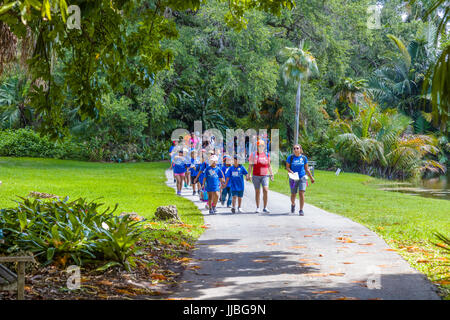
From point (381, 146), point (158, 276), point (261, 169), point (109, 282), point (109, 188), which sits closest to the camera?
point (109, 282)

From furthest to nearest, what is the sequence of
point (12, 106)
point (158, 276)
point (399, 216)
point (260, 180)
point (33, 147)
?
point (12, 106) < point (33, 147) < point (399, 216) < point (260, 180) < point (158, 276)

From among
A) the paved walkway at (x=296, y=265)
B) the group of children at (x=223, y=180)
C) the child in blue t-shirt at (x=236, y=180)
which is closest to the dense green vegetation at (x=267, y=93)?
the group of children at (x=223, y=180)

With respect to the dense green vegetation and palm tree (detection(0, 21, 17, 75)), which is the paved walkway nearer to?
palm tree (detection(0, 21, 17, 75))

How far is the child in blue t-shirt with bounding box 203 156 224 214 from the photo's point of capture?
13.6m

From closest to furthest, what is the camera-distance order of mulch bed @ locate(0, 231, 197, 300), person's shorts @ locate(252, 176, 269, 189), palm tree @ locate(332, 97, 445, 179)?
1. mulch bed @ locate(0, 231, 197, 300)
2. person's shorts @ locate(252, 176, 269, 189)
3. palm tree @ locate(332, 97, 445, 179)

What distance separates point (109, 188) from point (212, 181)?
6.79 metres

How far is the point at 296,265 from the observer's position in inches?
310

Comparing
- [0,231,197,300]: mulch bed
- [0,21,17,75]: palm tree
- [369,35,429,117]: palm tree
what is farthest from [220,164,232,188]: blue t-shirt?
[369,35,429,117]: palm tree

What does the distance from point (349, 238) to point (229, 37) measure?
23246 mm

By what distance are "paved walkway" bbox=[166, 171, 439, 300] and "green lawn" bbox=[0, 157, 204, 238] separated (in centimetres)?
135

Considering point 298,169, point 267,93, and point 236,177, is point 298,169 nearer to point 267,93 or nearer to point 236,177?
point 236,177

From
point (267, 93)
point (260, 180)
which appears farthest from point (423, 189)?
point (260, 180)

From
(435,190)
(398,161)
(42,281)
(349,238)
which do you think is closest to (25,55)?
(42,281)

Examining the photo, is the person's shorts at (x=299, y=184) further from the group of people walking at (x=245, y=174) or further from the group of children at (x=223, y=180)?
the group of children at (x=223, y=180)
